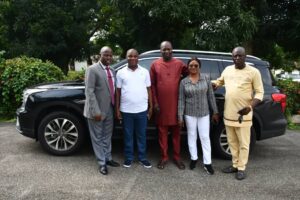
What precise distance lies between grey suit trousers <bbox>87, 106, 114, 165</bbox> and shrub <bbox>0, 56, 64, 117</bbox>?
14.2ft

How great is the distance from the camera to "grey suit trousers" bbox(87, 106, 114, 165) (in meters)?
5.32

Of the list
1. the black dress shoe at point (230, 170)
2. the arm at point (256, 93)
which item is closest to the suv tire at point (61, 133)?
the black dress shoe at point (230, 170)

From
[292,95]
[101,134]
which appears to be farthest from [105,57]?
[292,95]

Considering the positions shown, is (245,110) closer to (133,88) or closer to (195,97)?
(195,97)

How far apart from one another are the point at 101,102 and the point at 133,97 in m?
0.46

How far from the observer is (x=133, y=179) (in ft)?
16.9

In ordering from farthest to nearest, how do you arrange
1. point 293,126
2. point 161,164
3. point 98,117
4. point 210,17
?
point 210,17 → point 293,126 → point 161,164 → point 98,117

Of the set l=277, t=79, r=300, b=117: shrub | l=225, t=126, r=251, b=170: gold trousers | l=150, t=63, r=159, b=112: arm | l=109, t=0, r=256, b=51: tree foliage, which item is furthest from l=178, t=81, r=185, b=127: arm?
A: l=277, t=79, r=300, b=117: shrub

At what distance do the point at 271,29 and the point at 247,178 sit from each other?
34.3ft

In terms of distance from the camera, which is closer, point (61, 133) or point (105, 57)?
point (105, 57)

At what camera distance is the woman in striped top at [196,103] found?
17.3ft

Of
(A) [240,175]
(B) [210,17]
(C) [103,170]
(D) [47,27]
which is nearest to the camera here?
Result: (A) [240,175]

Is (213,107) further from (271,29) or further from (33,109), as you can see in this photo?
(271,29)

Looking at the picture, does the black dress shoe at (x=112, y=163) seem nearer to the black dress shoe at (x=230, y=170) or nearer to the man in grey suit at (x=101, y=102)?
the man in grey suit at (x=101, y=102)
